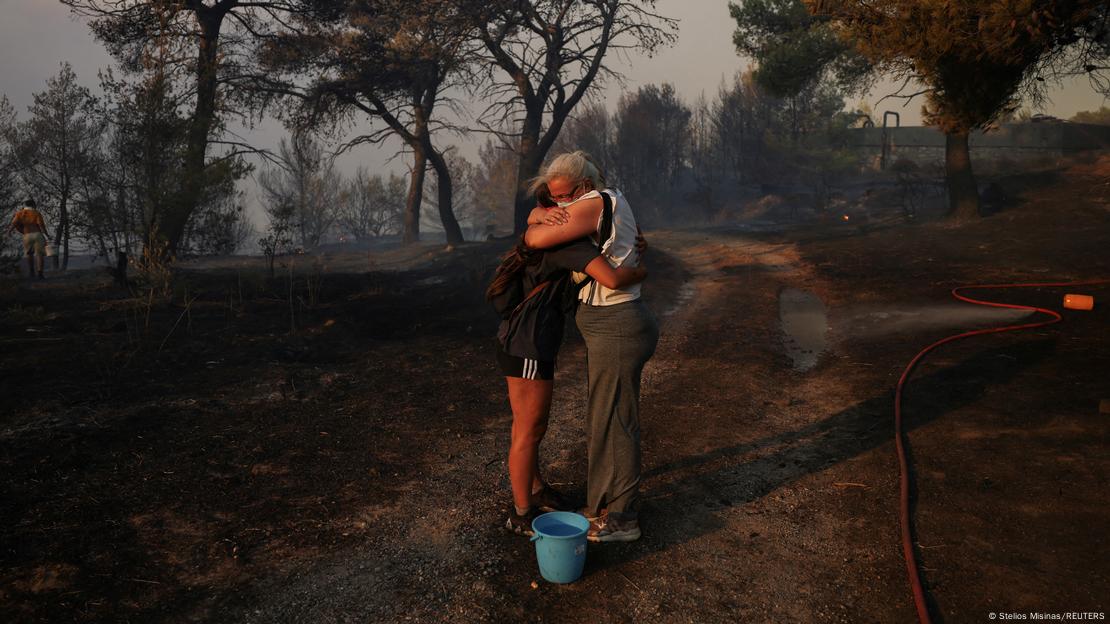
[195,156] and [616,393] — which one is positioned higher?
[195,156]

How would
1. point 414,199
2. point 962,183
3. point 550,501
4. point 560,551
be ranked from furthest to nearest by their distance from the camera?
point 414,199 < point 962,183 < point 550,501 < point 560,551

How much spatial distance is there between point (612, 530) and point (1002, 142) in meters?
45.2

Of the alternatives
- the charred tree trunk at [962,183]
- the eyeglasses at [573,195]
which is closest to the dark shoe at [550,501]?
the eyeglasses at [573,195]

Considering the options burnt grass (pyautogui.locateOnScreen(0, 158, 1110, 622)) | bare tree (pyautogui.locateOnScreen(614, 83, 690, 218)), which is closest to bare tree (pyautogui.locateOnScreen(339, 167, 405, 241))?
bare tree (pyautogui.locateOnScreen(614, 83, 690, 218))

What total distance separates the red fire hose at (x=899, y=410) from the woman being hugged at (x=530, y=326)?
5.97ft

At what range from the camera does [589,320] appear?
3.32m

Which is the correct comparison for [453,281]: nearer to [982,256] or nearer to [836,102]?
[982,256]

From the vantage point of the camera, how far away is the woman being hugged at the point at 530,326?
10.8 feet

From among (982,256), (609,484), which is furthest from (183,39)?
(982,256)

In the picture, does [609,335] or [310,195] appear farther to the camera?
[310,195]

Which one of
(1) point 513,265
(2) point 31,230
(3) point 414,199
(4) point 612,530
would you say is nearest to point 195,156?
(2) point 31,230

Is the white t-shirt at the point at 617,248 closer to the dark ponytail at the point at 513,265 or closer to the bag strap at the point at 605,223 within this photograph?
the bag strap at the point at 605,223

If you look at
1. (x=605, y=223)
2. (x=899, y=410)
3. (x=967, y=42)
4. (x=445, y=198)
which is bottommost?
(x=899, y=410)

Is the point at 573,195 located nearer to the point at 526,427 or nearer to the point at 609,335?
the point at 609,335
